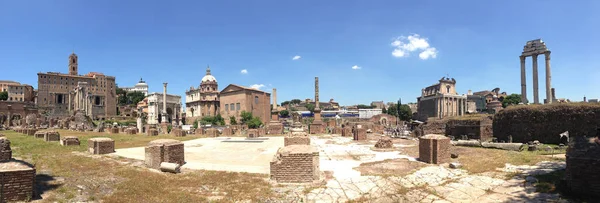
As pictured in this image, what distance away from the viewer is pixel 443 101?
59.2 metres

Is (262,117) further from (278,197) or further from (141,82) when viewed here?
(141,82)

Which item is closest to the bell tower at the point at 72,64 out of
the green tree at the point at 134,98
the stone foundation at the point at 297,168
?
the green tree at the point at 134,98

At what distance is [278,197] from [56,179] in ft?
20.7

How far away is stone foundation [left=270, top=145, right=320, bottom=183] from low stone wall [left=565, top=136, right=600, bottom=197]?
599 cm

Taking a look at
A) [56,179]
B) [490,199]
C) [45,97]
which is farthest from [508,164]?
[45,97]

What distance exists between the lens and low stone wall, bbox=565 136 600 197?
6.45m

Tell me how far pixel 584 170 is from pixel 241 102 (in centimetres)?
7363

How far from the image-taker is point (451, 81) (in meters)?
62.6

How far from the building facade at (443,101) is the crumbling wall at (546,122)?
37.9 meters

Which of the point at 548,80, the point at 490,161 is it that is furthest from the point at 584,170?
the point at 548,80

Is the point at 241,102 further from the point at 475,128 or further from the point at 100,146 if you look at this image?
the point at 100,146

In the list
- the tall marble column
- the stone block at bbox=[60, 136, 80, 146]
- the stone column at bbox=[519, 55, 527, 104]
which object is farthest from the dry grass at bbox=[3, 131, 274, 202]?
the stone column at bbox=[519, 55, 527, 104]

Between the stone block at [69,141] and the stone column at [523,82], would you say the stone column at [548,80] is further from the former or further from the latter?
the stone block at [69,141]

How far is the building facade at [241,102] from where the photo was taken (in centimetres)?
7706
